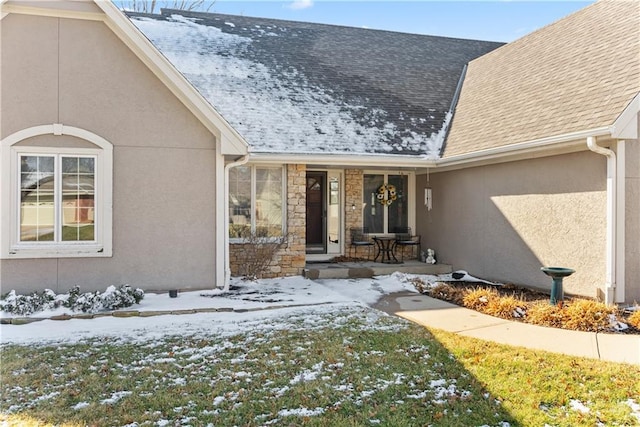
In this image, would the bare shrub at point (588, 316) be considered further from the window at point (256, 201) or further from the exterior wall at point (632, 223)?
the window at point (256, 201)

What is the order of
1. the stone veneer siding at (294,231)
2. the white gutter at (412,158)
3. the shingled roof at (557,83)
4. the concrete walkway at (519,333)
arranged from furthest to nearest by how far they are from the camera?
the stone veneer siding at (294,231), the white gutter at (412,158), the shingled roof at (557,83), the concrete walkway at (519,333)

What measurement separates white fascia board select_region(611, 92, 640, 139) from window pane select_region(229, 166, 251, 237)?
7355mm

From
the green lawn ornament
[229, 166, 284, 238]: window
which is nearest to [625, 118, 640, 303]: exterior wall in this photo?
the green lawn ornament

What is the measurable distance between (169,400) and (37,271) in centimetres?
491

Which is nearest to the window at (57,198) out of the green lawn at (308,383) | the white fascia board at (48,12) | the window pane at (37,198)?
the window pane at (37,198)

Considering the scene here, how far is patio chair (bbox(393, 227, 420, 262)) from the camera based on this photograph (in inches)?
504

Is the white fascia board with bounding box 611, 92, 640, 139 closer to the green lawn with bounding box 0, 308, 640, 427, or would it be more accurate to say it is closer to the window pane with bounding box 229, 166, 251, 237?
the green lawn with bounding box 0, 308, 640, 427

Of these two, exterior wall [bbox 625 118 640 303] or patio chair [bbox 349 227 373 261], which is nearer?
exterior wall [bbox 625 118 640 303]

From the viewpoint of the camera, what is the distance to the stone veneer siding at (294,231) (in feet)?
36.6

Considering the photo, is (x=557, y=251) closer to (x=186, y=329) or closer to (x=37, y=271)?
(x=186, y=329)

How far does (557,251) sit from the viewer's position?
8.76 meters

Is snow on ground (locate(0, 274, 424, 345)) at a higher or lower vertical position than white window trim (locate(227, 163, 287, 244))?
lower

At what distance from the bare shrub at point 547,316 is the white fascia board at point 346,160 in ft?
16.7

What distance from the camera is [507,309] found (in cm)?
746
